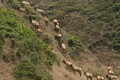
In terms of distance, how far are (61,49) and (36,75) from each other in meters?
8.25

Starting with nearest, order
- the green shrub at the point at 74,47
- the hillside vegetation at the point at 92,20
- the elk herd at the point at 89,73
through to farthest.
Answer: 1. the elk herd at the point at 89,73
2. the green shrub at the point at 74,47
3. the hillside vegetation at the point at 92,20

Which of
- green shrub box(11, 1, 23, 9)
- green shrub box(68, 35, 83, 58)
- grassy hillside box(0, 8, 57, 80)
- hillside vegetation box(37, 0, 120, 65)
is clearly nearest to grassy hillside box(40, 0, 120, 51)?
hillside vegetation box(37, 0, 120, 65)

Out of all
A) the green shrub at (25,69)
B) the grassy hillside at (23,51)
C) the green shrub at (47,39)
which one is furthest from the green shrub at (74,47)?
the green shrub at (25,69)

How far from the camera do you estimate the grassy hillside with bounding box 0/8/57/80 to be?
1938cm

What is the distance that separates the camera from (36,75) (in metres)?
19.3

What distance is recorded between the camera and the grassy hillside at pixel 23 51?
19375 millimetres

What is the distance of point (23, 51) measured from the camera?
20469mm

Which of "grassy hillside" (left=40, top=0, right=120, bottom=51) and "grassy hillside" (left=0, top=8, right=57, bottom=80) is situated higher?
"grassy hillside" (left=0, top=8, right=57, bottom=80)

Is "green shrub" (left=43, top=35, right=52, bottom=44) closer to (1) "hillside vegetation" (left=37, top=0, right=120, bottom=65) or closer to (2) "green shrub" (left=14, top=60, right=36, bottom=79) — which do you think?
(2) "green shrub" (left=14, top=60, right=36, bottom=79)

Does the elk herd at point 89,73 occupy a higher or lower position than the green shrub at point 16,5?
lower

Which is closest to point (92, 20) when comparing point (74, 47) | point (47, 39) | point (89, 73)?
point (74, 47)

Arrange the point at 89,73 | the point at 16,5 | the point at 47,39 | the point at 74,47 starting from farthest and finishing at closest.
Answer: the point at 74,47
the point at 16,5
the point at 47,39
the point at 89,73

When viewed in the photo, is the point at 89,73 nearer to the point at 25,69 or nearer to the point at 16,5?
the point at 25,69

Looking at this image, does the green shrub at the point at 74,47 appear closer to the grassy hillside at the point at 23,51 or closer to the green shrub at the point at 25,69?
the grassy hillside at the point at 23,51
